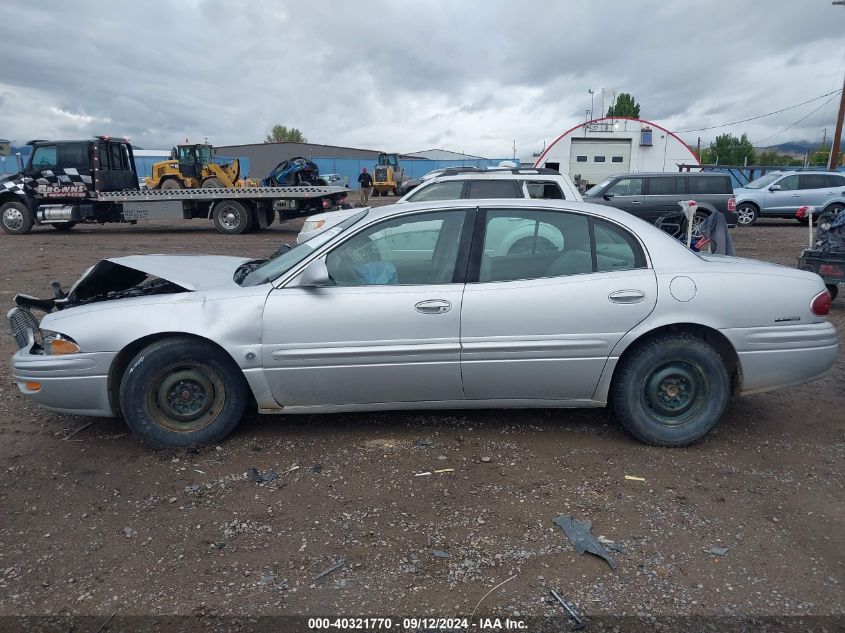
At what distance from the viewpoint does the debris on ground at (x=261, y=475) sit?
11.0ft

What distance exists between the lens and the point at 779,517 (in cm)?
298

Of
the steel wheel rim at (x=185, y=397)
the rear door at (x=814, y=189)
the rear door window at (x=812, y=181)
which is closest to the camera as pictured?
the steel wheel rim at (x=185, y=397)

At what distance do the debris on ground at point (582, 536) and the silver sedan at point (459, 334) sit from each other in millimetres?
907

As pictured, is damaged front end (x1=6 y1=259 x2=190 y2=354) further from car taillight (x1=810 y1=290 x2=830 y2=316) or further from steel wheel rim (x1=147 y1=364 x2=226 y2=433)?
car taillight (x1=810 y1=290 x2=830 y2=316)

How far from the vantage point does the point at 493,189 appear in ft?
27.6

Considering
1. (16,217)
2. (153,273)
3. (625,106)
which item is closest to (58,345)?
(153,273)

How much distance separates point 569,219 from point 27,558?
335cm

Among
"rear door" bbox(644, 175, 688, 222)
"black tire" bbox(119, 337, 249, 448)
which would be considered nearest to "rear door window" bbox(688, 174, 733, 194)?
"rear door" bbox(644, 175, 688, 222)

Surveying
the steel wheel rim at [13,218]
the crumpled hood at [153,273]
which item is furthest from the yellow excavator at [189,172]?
the crumpled hood at [153,273]

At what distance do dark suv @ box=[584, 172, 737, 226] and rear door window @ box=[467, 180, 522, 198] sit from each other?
7.27 meters

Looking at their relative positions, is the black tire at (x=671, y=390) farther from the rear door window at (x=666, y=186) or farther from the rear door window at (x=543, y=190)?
the rear door window at (x=666, y=186)

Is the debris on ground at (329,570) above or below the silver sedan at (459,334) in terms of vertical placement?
below

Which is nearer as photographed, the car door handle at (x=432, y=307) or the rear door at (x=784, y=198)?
the car door handle at (x=432, y=307)

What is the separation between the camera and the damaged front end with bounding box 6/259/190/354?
12.4 ft
